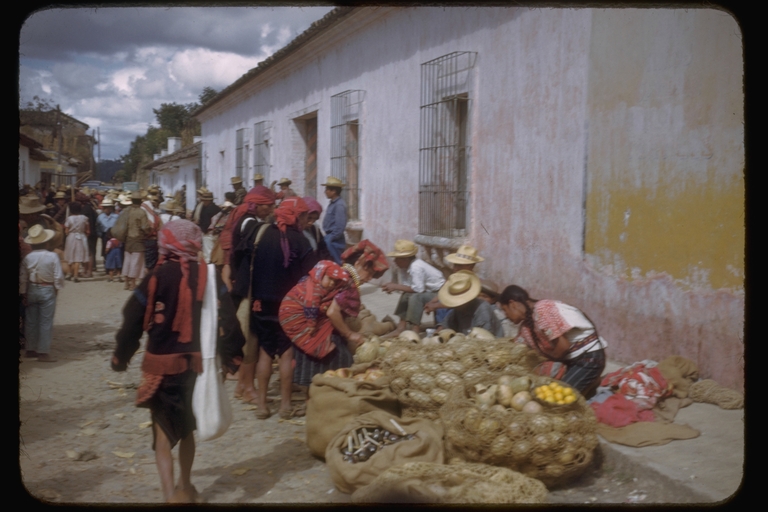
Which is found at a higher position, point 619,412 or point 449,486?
point 619,412

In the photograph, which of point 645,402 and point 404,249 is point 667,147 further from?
point 404,249

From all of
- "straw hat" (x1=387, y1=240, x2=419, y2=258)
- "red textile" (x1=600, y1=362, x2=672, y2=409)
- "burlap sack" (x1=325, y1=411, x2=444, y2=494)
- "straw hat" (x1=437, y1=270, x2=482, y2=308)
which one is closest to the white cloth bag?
"burlap sack" (x1=325, y1=411, x2=444, y2=494)

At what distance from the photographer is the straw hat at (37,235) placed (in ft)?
26.0

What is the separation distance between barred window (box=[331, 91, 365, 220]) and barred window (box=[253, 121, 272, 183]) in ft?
18.6

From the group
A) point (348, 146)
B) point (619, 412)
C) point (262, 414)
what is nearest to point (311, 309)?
point (262, 414)

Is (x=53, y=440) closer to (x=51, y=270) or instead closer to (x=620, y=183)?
(x=51, y=270)

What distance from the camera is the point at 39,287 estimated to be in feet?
26.6

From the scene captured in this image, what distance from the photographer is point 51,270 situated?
318 inches

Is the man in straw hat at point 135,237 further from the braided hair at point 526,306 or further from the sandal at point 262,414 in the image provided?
the braided hair at point 526,306

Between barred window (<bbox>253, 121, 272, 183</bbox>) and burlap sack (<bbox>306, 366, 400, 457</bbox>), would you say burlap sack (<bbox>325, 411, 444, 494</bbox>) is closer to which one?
burlap sack (<bbox>306, 366, 400, 457</bbox>)

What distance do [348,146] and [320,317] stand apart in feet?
26.7

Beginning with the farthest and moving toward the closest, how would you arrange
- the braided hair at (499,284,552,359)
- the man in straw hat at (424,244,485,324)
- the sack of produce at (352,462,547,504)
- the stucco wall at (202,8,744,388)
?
1. the man in straw hat at (424,244,485,324)
2. the braided hair at (499,284,552,359)
3. the stucco wall at (202,8,744,388)
4. the sack of produce at (352,462,547,504)

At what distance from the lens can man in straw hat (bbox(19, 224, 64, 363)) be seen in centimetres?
794

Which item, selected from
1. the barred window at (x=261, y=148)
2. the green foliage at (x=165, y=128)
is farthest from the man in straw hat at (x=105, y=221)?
the green foliage at (x=165, y=128)
